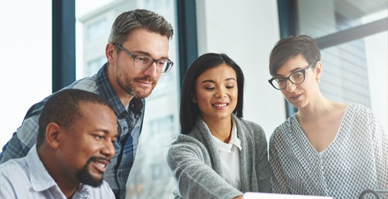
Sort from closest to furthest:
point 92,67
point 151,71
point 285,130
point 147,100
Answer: point 151,71 → point 285,130 → point 92,67 → point 147,100

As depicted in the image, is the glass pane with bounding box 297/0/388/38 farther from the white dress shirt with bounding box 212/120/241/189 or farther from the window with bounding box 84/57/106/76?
the white dress shirt with bounding box 212/120/241/189

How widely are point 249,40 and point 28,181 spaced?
2.25m

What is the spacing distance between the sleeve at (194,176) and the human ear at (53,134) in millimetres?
470

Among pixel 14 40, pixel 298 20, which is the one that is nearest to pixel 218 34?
pixel 298 20

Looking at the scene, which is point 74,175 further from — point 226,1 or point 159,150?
point 226,1

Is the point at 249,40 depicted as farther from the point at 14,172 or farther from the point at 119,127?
the point at 14,172

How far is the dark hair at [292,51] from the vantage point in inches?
73.7

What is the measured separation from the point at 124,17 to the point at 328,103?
2.52 feet

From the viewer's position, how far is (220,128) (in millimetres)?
1844

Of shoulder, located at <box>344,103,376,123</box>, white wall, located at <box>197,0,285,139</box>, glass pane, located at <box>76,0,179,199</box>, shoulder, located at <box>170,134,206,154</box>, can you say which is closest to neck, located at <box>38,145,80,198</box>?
shoulder, located at <box>170,134,206,154</box>

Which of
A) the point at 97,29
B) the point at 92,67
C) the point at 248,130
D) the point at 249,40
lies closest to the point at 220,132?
the point at 248,130

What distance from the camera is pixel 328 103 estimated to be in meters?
1.89

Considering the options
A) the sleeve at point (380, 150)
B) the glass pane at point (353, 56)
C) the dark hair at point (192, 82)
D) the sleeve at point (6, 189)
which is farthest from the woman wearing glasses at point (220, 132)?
the glass pane at point (353, 56)

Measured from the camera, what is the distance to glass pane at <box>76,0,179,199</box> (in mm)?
2474
